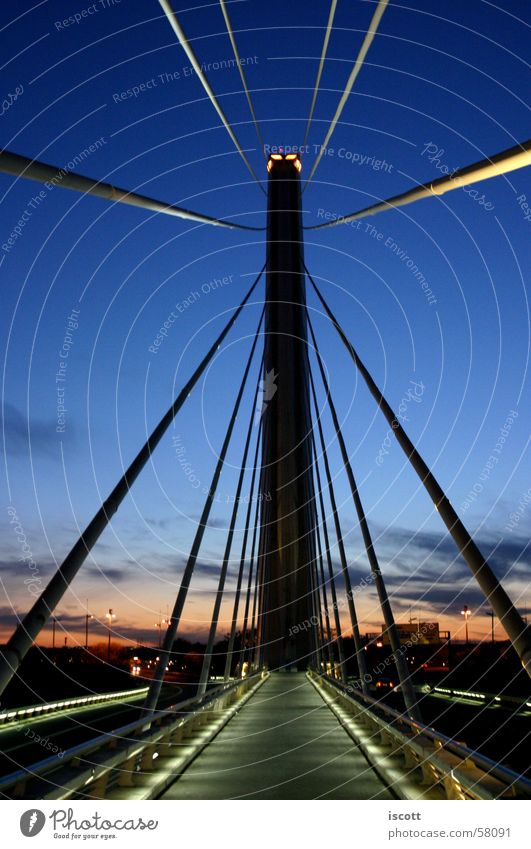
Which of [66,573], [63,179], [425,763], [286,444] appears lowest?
[425,763]

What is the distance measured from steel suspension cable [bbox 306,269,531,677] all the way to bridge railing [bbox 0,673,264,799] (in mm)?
3726

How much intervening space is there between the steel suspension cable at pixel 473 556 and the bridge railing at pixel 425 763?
139 cm

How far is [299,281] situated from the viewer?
34875mm

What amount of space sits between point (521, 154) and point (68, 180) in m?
5.33

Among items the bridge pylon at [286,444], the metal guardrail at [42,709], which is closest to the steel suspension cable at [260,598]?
the bridge pylon at [286,444]

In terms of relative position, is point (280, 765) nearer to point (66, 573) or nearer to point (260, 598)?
point (66, 573)

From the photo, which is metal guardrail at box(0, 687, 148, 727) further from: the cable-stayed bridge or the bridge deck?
the bridge deck

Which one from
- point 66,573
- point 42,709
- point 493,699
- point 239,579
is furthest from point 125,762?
point 493,699

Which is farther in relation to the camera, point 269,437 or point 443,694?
point 443,694

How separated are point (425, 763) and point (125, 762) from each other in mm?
2601

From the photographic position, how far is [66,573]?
10.5 metres

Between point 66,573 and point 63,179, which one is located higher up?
point 63,179

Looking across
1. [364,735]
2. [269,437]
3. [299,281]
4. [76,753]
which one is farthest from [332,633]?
[76,753]

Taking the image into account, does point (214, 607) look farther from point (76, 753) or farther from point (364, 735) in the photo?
point (76, 753)
